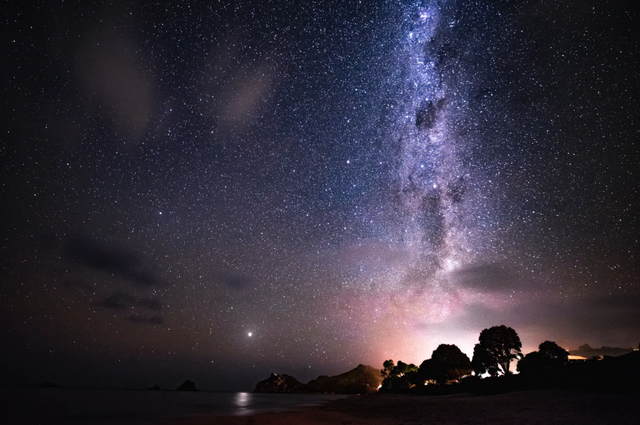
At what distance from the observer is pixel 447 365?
2442 inches

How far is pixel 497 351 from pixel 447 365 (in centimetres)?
1454

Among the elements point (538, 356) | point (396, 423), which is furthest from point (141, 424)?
point (538, 356)

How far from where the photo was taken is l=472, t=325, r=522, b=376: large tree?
165ft

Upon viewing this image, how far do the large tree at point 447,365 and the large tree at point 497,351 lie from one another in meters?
10.1

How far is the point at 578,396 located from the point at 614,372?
316cm

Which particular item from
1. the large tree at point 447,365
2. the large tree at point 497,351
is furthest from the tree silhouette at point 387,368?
the large tree at point 497,351

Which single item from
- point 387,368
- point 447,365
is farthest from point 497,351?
point 387,368

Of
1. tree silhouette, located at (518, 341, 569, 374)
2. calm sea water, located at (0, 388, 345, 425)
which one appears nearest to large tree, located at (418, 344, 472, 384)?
tree silhouette, located at (518, 341, 569, 374)

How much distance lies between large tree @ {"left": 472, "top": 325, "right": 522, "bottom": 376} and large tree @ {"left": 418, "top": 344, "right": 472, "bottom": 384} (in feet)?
33.3

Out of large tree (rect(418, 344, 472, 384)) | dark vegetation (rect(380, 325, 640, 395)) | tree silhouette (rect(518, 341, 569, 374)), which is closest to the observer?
dark vegetation (rect(380, 325, 640, 395))

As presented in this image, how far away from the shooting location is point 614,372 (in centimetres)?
1861

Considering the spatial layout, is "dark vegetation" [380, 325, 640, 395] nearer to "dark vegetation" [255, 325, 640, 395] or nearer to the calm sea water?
"dark vegetation" [255, 325, 640, 395]

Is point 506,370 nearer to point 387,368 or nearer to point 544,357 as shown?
point 544,357

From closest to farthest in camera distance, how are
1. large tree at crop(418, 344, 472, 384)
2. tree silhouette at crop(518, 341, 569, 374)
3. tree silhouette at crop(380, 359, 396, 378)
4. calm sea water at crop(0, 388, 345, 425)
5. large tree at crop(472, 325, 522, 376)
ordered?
calm sea water at crop(0, 388, 345, 425) < tree silhouette at crop(518, 341, 569, 374) < large tree at crop(472, 325, 522, 376) < large tree at crop(418, 344, 472, 384) < tree silhouette at crop(380, 359, 396, 378)
